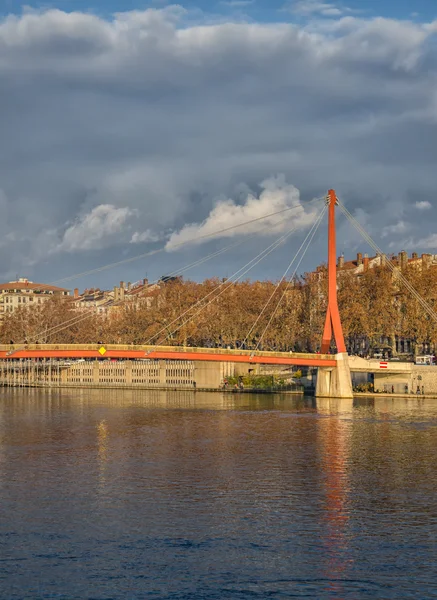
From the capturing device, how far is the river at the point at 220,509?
2677 cm

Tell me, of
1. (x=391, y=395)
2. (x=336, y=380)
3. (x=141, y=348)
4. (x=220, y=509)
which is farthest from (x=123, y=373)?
(x=220, y=509)

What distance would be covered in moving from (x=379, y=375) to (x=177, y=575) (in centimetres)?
5547

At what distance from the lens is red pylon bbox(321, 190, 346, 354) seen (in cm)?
7606

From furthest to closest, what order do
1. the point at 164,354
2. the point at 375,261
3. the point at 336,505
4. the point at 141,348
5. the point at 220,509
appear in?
the point at 375,261
the point at 141,348
the point at 164,354
the point at 336,505
the point at 220,509

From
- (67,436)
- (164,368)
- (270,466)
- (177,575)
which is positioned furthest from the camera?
(164,368)

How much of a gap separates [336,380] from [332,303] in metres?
5.85

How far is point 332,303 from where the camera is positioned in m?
76.9

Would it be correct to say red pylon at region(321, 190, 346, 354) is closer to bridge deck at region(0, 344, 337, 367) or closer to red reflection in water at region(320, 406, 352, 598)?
bridge deck at region(0, 344, 337, 367)

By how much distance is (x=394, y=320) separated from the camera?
9081cm

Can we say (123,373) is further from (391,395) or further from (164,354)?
(391,395)

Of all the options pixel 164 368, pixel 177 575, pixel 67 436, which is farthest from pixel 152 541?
pixel 164 368

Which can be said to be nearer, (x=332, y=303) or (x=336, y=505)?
(x=336, y=505)

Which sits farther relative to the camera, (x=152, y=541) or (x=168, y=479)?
(x=168, y=479)

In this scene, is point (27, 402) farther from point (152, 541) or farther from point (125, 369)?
point (152, 541)
